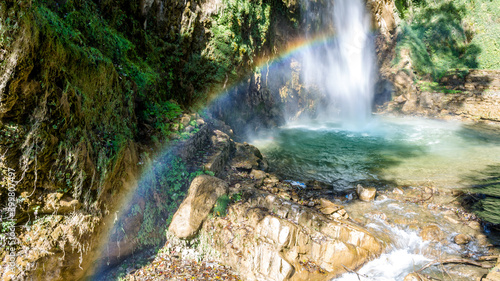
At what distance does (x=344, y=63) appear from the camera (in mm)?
17391

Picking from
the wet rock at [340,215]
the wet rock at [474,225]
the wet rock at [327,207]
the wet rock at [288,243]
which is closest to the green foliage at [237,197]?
the wet rock at [288,243]

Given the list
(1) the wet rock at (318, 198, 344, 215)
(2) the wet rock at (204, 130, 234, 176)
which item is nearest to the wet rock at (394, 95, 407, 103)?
(2) the wet rock at (204, 130, 234, 176)

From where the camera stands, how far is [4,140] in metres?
2.82

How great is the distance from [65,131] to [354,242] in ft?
16.5

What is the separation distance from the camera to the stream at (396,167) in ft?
14.6

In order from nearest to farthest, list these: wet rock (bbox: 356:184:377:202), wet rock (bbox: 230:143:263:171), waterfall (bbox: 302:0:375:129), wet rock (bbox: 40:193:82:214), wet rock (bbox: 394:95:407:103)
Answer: wet rock (bbox: 40:193:82:214)
wet rock (bbox: 356:184:377:202)
wet rock (bbox: 230:143:263:171)
waterfall (bbox: 302:0:375:129)
wet rock (bbox: 394:95:407:103)

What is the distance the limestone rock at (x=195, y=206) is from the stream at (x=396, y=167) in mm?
2662

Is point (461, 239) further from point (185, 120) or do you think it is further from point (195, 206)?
point (185, 120)

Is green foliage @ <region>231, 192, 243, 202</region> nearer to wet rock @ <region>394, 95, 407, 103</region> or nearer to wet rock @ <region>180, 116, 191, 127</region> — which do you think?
wet rock @ <region>180, 116, 191, 127</region>

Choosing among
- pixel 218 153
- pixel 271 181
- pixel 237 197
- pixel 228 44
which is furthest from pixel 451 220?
pixel 228 44

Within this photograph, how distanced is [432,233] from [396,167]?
387 centimetres

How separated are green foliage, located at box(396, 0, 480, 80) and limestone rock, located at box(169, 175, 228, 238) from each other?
824 inches

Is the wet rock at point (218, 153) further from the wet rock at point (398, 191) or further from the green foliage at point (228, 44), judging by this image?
the wet rock at point (398, 191)

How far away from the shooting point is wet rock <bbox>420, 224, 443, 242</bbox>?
15.6 ft
